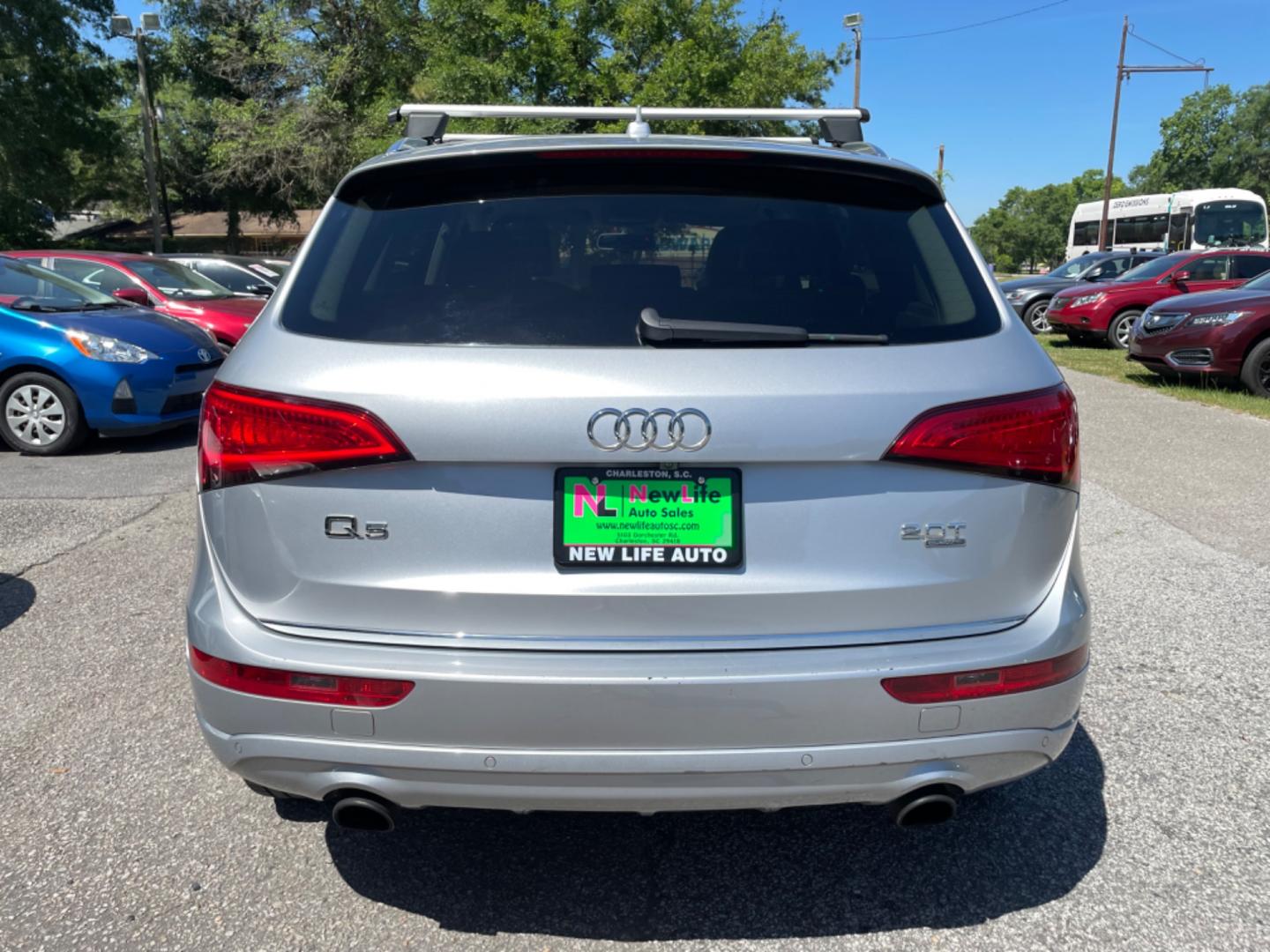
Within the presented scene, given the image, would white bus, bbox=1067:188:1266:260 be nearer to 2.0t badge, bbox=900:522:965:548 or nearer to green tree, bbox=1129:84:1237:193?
2.0t badge, bbox=900:522:965:548

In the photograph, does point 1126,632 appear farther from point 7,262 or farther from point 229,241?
point 229,241

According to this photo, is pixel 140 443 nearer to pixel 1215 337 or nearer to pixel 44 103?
pixel 1215 337

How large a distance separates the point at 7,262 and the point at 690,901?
8.76 metres

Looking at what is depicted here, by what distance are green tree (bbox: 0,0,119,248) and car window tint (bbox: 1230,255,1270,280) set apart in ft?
98.7

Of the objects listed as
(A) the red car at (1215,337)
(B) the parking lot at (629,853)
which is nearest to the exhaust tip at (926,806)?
(B) the parking lot at (629,853)

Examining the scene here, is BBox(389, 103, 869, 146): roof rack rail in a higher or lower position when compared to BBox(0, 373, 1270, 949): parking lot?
higher

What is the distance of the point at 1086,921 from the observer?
8.18ft

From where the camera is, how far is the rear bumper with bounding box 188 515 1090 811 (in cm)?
207

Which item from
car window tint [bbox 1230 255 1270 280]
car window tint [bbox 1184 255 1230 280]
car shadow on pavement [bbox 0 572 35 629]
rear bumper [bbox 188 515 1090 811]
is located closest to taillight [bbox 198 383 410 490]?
rear bumper [bbox 188 515 1090 811]

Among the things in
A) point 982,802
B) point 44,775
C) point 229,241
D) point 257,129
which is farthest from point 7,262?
point 229,241

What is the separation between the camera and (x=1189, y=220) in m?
32.3

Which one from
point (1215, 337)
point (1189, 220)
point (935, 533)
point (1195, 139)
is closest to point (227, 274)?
point (1215, 337)

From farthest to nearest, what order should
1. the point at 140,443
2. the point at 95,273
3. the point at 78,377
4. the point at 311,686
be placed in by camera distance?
the point at 95,273
the point at 140,443
the point at 78,377
the point at 311,686

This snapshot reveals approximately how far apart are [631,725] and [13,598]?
397 cm
